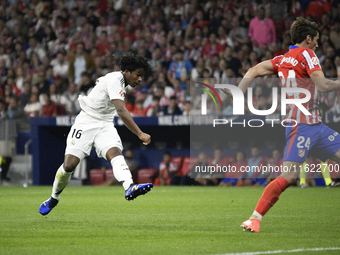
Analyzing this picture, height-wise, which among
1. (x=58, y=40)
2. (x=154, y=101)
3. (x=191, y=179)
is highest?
(x=58, y=40)

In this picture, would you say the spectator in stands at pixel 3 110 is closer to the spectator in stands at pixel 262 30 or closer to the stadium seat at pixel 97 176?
the stadium seat at pixel 97 176

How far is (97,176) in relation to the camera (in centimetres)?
1652

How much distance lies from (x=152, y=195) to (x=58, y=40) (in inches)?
368

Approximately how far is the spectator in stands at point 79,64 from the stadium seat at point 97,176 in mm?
3015

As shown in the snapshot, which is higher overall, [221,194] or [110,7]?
[110,7]

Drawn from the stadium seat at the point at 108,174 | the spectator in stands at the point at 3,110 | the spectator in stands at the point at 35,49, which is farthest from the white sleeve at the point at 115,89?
the spectator in stands at the point at 35,49

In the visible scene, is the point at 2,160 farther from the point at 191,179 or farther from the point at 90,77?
the point at 191,179

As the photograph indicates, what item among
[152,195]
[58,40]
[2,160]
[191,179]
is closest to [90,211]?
[152,195]

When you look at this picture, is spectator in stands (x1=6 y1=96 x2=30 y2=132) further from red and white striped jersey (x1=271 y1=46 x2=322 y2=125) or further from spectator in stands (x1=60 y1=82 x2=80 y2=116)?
red and white striped jersey (x1=271 y1=46 x2=322 y2=125)

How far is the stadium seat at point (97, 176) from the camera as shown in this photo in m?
16.5

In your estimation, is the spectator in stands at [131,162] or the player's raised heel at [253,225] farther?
the spectator in stands at [131,162]

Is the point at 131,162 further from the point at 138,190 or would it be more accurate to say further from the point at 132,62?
the point at 138,190

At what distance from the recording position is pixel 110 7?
66.0 feet

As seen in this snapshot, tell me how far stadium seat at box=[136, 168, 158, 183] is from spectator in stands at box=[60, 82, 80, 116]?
2.63 metres
